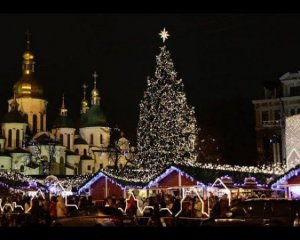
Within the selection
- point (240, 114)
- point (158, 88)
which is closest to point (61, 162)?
point (240, 114)

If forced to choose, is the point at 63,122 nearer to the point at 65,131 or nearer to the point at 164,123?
the point at 65,131

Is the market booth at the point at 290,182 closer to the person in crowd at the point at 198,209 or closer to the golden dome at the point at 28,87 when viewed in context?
the person in crowd at the point at 198,209

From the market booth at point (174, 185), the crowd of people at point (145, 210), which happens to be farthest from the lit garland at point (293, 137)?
the market booth at point (174, 185)

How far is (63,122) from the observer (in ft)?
324

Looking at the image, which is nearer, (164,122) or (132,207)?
(132,207)

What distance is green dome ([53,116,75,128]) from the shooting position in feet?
323

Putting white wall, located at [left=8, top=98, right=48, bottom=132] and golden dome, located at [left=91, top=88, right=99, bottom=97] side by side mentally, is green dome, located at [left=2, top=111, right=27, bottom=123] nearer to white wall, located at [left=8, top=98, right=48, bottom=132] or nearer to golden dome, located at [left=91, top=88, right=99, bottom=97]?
white wall, located at [left=8, top=98, right=48, bottom=132]

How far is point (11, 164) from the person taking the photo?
8556 centimetres

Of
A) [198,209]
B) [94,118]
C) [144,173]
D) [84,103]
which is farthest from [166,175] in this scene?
[84,103]

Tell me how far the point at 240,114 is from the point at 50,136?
37245 mm

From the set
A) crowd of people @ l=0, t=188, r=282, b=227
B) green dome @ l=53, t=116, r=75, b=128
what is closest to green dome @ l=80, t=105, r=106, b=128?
green dome @ l=53, t=116, r=75, b=128

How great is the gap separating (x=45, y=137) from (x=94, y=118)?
37.8 ft

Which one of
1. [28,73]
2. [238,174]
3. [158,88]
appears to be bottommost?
[238,174]

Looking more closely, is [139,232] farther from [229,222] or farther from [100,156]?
[100,156]
